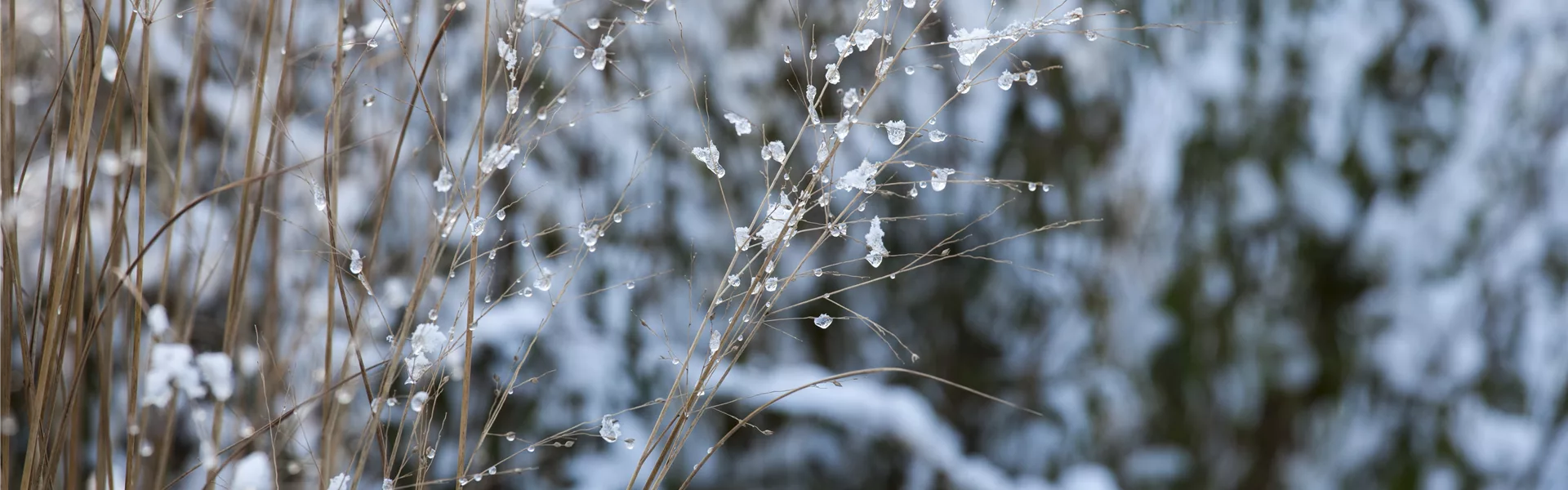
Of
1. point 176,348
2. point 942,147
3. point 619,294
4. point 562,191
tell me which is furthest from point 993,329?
point 176,348

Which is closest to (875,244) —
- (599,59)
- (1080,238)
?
(599,59)

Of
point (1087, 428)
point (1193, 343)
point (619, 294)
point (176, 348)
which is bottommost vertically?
point (1087, 428)

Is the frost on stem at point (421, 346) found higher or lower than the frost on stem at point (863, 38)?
lower

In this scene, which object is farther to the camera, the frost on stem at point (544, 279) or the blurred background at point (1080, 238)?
the blurred background at point (1080, 238)

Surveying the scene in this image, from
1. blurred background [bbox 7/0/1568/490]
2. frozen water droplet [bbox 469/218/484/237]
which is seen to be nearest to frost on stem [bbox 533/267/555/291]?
frozen water droplet [bbox 469/218/484/237]

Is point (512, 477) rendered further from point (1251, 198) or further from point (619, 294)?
point (1251, 198)

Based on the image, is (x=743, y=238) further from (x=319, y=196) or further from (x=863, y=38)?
(x=319, y=196)

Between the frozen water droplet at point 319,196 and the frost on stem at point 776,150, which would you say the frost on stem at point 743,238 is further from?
the frozen water droplet at point 319,196

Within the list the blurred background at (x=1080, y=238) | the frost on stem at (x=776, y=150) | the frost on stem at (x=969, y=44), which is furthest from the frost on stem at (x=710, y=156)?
the blurred background at (x=1080, y=238)

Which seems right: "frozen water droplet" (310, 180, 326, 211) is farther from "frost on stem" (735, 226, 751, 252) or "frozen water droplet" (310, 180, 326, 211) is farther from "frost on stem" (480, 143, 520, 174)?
"frost on stem" (735, 226, 751, 252)
